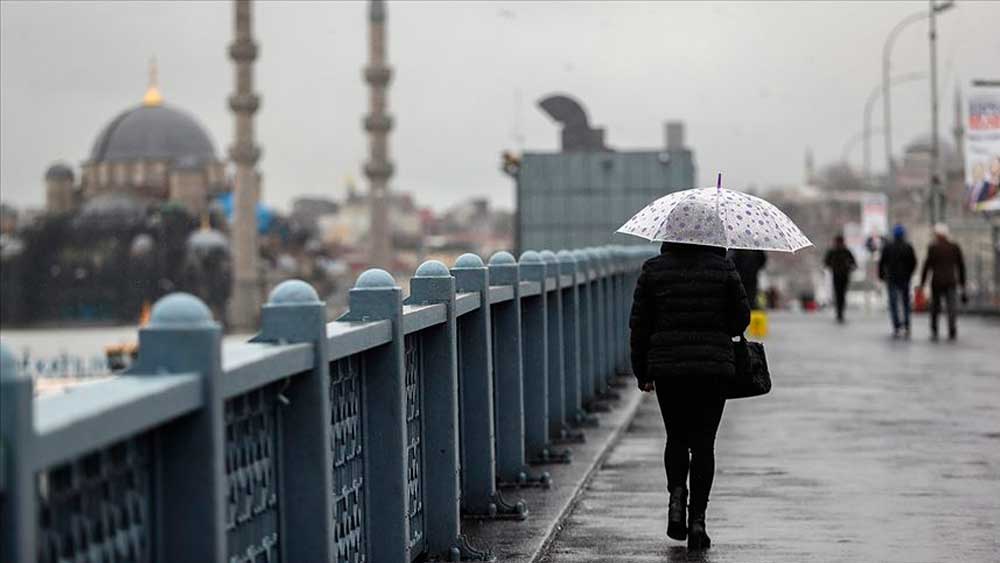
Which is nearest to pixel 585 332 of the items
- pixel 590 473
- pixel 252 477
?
pixel 590 473

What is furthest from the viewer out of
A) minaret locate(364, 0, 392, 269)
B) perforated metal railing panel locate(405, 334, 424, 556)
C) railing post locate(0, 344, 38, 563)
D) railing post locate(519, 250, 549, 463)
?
minaret locate(364, 0, 392, 269)

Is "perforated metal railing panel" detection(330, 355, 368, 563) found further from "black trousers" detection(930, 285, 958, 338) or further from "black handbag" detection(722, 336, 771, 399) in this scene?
"black trousers" detection(930, 285, 958, 338)

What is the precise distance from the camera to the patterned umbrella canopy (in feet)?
30.2

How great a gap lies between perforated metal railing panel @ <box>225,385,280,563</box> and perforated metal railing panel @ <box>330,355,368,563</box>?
0.68m

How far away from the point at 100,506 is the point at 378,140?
154775mm

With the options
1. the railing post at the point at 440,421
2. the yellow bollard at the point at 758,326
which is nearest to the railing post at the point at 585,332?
the railing post at the point at 440,421

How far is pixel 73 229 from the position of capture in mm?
191750

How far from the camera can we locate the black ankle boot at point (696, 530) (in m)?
9.29

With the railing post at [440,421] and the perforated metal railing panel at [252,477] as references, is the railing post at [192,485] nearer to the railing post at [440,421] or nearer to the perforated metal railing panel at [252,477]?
the perforated metal railing panel at [252,477]

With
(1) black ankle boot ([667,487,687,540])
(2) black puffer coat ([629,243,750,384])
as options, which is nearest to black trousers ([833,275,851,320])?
Answer: (1) black ankle boot ([667,487,687,540])

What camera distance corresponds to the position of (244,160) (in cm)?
14950

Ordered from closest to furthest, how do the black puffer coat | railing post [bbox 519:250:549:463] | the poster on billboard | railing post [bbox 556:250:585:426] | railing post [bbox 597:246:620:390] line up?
the black puffer coat → railing post [bbox 519:250:549:463] → railing post [bbox 556:250:585:426] → railing post [bbox 597:246:620:390] → the poster on billboard

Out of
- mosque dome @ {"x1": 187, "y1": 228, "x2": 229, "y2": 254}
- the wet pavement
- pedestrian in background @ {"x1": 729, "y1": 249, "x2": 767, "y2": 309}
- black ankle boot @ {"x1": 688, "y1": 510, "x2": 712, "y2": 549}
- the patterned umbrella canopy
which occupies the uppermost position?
mosque dome @ {"x1": 187, "y1": 228, "x2": 229, "y2": 254}

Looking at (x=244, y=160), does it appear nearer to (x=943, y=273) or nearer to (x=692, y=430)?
(x=943, y=273)
